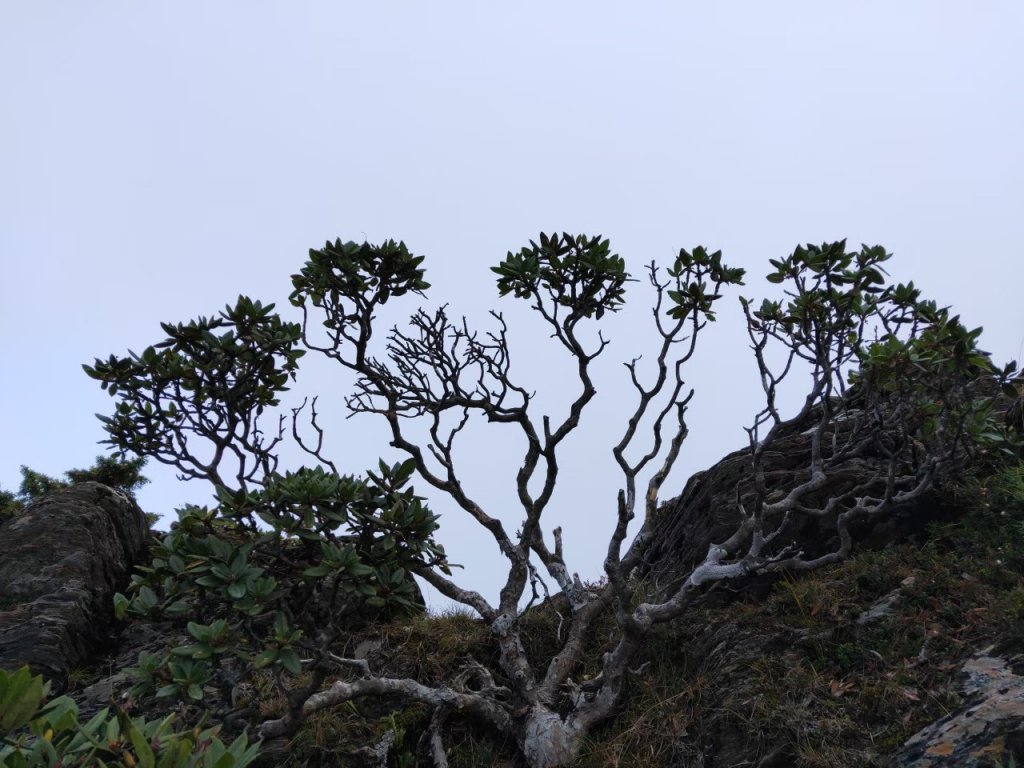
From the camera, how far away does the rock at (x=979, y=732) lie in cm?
484

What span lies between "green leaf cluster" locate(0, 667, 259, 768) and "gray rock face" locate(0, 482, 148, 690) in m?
5.38

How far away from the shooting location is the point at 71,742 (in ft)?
11.8

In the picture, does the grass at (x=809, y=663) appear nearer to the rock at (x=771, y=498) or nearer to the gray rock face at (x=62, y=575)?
the rock at (x=771, y=498)

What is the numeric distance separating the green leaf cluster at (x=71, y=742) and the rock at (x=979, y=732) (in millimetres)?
4411

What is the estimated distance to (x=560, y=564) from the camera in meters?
9.02

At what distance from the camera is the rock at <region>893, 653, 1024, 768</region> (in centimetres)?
484

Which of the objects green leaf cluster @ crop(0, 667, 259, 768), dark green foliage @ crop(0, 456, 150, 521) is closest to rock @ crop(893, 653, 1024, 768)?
green leaf cluster @ crop(0, 667, 259, 768)

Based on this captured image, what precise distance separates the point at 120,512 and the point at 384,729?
5.30 m

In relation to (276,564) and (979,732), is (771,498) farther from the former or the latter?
(276,564)

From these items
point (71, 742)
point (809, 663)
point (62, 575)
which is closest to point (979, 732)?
point (809, 663)

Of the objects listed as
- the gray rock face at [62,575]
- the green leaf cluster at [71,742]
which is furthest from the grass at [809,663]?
the green leaf cluster at [71,742]

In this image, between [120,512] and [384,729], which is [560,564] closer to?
[384,729]

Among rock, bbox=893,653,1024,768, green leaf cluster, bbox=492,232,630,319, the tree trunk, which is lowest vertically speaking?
rock, bbox=893,653,1024,768

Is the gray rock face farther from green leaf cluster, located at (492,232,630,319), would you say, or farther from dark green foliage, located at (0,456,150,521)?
green leaf cluster, located at (492,232,630,319)
